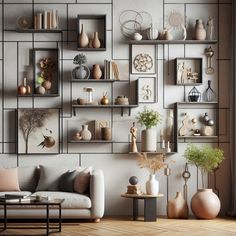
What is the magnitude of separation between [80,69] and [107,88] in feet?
1.69

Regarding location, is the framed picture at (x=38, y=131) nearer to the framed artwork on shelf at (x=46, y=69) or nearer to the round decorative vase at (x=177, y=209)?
the framed artwork on shelf at (x=46, y=69)

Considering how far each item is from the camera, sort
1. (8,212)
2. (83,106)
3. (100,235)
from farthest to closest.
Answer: (83,106)
(8,212)
(100,235)

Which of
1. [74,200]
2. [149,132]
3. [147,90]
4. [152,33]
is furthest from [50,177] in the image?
[152,33]

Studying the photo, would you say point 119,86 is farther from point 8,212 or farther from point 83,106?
point 8,212

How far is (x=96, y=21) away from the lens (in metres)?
8.45

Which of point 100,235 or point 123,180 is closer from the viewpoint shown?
point 100,235

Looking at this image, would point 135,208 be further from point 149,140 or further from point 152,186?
point 149,140

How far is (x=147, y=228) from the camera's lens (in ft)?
23.3

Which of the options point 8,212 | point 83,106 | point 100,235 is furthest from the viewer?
point 83,106

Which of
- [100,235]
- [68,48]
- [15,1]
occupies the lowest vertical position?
[100,235]

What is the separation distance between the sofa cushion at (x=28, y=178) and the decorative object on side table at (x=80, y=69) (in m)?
1.50

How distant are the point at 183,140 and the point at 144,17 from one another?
1.92 metres

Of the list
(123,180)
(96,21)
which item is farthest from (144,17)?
(123,180)

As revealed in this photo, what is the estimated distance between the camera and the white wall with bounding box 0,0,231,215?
8375 mm
